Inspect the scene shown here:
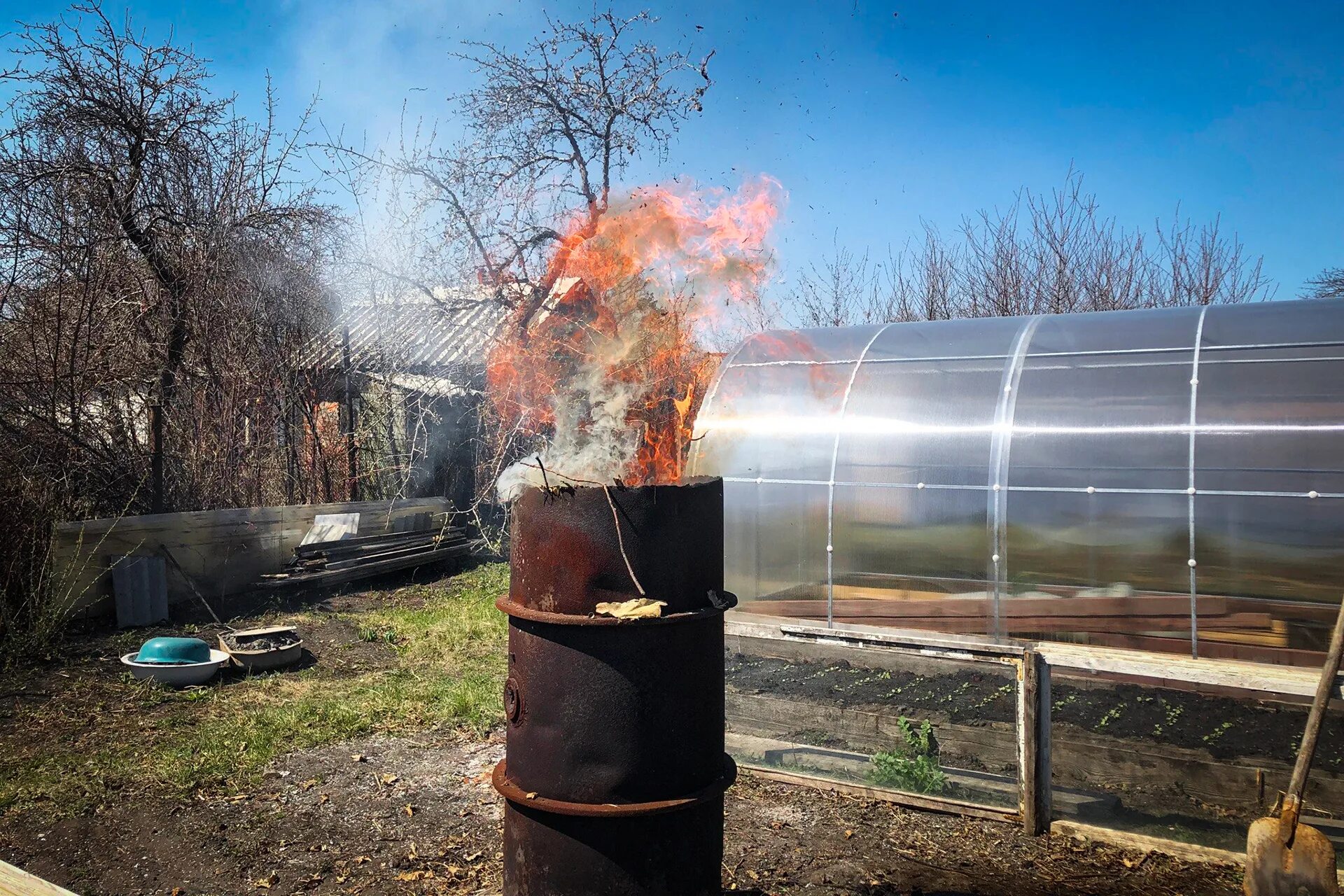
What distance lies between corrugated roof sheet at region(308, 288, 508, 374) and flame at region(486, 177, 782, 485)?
4.67 metres

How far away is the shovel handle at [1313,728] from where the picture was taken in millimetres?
3229

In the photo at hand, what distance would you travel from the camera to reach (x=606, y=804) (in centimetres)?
289

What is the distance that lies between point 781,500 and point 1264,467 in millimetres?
3689

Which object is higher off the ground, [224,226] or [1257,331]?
[224,226]

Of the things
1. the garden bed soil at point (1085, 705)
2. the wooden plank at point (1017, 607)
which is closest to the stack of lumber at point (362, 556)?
the wooden plank at point (1017, 607)

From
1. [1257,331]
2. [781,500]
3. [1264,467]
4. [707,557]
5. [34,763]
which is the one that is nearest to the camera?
[707,557]

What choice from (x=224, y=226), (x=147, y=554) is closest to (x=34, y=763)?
(x=147, y=554)

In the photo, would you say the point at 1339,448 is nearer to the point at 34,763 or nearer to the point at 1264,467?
the point at 1264,467

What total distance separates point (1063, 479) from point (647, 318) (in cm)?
364

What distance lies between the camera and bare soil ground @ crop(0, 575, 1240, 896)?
4137mm

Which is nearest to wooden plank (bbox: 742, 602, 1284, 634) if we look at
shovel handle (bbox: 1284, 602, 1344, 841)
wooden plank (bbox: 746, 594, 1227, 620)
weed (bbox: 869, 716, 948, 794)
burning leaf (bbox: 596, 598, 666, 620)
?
wooden plank (bbox: 746, 594, 1227, 620)

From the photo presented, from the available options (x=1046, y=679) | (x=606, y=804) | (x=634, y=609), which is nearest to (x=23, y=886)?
(x=606, y=804)

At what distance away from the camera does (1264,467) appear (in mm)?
6039

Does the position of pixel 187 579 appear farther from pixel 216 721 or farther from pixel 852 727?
pixel 852 727
